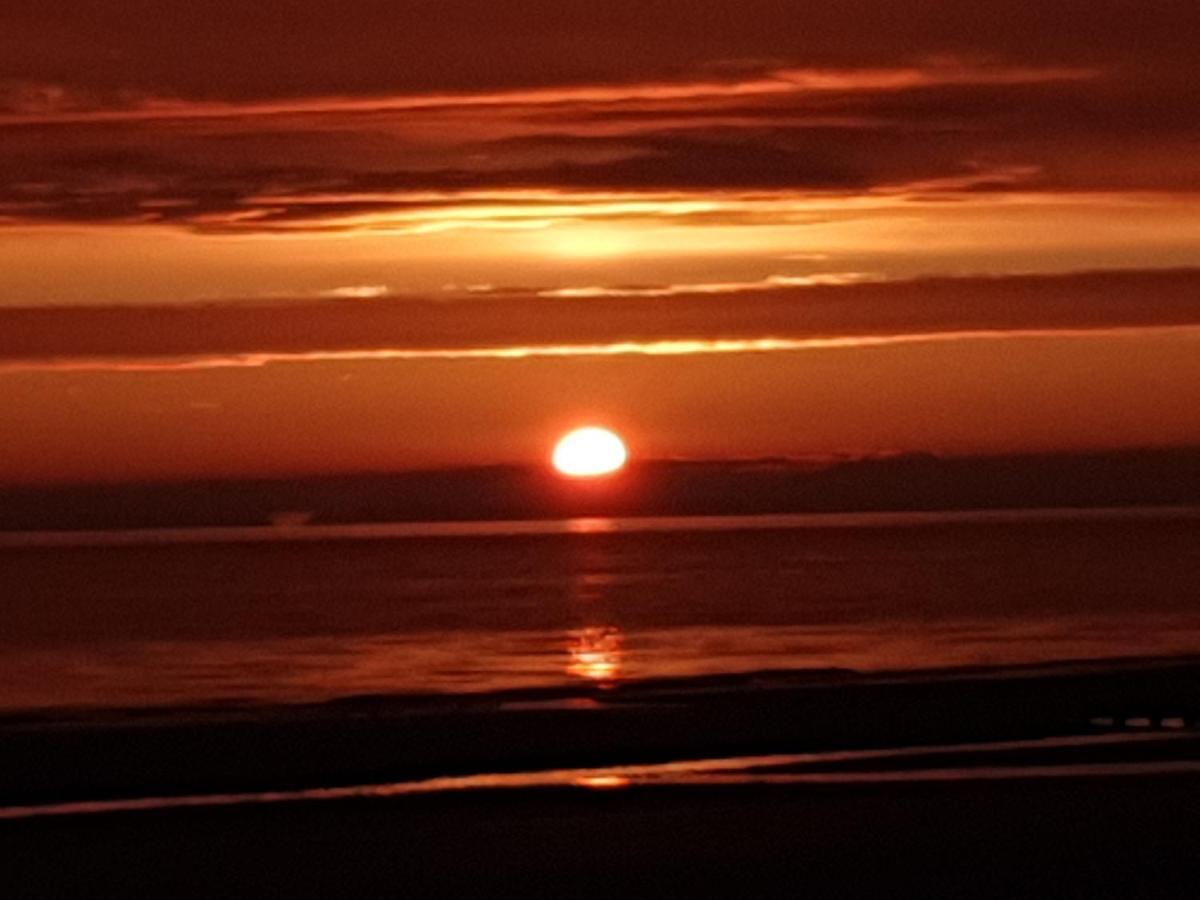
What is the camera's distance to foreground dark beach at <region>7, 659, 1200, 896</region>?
1714cm

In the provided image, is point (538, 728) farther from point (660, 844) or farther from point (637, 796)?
point (660, 844)

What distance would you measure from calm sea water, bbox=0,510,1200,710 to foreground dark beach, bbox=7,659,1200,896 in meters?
4.60

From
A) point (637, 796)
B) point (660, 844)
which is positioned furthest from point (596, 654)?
point (660, 844)

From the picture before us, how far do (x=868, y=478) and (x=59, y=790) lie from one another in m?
131

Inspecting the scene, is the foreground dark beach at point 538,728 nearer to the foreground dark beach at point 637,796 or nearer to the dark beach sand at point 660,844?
the foreground dark beach at point 637,796

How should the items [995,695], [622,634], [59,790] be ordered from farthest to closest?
[622,634], [995,695], [59,790]

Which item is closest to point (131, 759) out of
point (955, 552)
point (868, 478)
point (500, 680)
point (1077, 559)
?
point (500, 680)

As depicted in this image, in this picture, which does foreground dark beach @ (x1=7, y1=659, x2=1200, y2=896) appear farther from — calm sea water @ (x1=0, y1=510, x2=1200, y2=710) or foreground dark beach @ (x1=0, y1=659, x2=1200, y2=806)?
calm sea water @ (x1=0, y1=510, x2=1200, y2=710)

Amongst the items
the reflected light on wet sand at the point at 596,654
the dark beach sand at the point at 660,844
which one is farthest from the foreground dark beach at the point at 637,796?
the reflected light on wet sand at the point at 596,654

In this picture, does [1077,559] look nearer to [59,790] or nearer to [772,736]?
[772,736]

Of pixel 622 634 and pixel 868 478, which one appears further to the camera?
pixel 868 478

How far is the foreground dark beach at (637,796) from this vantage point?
17141 mm

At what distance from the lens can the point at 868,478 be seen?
495 ft

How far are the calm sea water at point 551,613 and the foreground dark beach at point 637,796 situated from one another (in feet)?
15.1
